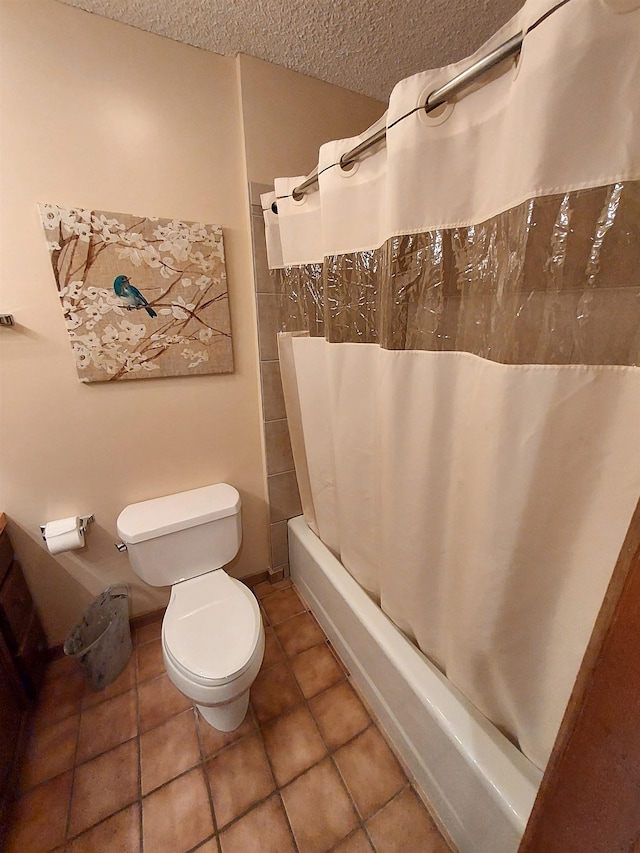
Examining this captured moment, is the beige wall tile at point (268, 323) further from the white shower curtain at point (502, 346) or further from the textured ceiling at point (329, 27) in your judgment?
the textured ceiling at point (329, 27)

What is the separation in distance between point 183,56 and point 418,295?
1.27 m

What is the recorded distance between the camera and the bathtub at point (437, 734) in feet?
2.48

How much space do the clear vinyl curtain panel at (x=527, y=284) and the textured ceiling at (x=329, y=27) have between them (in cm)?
82

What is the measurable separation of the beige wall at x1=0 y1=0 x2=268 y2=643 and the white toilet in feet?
0.57

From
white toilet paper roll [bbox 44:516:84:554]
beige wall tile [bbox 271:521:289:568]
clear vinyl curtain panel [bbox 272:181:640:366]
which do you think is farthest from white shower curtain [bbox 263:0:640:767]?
white toilet paper roll [bbox 44:516:84:554]

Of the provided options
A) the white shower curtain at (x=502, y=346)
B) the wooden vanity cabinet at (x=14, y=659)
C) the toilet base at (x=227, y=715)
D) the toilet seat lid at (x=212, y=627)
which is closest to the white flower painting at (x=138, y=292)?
the white shower curtain at (x=502, y=346)

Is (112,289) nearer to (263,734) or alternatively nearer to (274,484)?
(274,484)

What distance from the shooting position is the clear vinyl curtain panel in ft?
1.69

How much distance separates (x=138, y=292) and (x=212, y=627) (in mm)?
1259

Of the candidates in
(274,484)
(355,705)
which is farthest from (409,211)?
(355,705)

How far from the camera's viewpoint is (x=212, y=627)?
1152 mm

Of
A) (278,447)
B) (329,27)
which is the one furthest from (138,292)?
(329,27)

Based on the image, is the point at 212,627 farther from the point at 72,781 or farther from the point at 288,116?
the point at 288,116

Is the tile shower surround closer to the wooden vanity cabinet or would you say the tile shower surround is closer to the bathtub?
the bathtub
